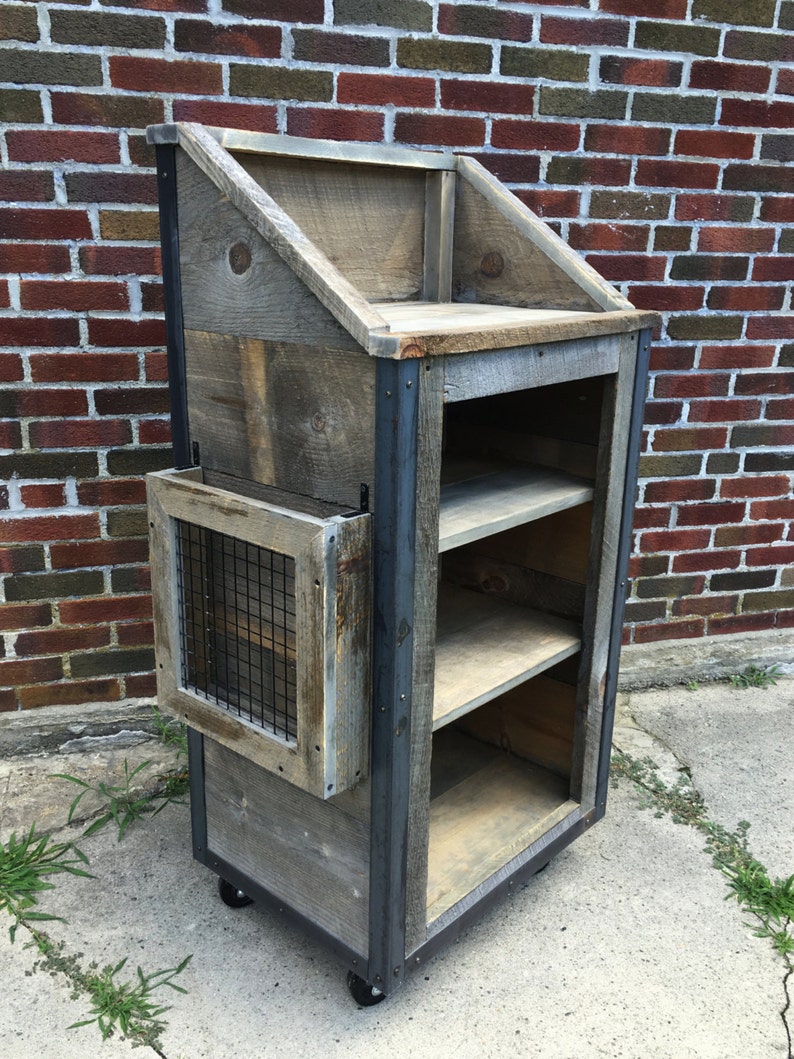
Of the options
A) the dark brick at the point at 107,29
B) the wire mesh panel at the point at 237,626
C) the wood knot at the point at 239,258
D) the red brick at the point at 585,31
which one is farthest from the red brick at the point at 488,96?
the wire mesh panel at the point at 237,626

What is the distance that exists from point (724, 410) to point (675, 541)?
44 cm

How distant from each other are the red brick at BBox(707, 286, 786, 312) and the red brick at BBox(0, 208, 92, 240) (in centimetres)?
177

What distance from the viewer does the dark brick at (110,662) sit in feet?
8.23

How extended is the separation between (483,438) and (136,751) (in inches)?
52.6

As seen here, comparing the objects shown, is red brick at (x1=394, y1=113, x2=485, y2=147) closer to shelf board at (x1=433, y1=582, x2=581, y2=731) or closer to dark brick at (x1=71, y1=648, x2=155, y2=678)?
shelf board at (x1=433, y1=582, x2=581, y2=731)

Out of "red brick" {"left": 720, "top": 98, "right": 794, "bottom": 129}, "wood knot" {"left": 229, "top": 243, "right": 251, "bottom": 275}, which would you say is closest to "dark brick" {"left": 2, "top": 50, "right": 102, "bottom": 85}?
"wood knot" {"left": 229, "top": 243, "right": 251, "bottom": 275}

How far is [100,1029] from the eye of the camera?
169 cm

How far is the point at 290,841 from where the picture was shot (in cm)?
176

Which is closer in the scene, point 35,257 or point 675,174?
point 35,257

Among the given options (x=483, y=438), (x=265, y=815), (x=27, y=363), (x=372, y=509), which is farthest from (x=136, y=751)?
(x=372, y=509)

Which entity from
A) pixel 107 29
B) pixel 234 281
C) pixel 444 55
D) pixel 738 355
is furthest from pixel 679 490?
pixel 107 29

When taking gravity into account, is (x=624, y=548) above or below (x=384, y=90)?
below

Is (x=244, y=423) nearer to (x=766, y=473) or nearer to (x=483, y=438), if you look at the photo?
(x=483, y=438)

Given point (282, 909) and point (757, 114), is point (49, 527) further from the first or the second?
point (757, 114)
